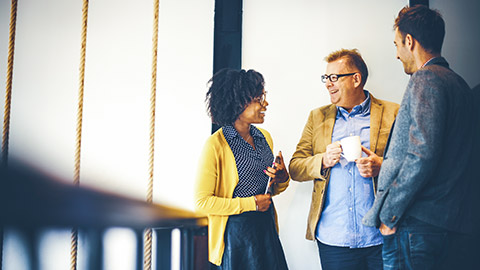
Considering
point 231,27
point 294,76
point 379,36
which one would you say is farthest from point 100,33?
point 379,36

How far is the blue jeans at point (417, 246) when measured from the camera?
1.18 meters

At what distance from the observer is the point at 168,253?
3.30 feet

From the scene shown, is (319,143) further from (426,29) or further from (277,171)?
(426,29)

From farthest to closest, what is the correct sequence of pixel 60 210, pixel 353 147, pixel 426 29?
pixel 353 147 → pixel 426 29 → pixel 60 210

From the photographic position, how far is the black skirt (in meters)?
1.58

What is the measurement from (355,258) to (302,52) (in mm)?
1395

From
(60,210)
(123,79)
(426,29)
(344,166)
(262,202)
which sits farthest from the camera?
(123,79)

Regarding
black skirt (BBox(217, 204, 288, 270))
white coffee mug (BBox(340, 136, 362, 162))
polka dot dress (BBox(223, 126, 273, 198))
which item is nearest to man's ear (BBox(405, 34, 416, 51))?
white coffee mug (BBox(340, 136, 362, 162))

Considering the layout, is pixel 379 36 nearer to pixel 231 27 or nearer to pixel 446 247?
pixel 231 27

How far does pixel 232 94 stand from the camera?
6.00 feet

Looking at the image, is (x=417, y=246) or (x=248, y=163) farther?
(x=248, y=163)

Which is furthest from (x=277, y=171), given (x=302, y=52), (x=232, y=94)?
(x=302, y=52)

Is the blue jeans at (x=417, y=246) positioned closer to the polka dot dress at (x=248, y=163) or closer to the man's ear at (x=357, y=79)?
the polka dot dress at (x=248, y=163)

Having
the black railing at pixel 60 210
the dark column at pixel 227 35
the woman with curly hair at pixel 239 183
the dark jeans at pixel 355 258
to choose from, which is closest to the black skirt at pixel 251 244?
the woman with curly hair at pixel 239 183
